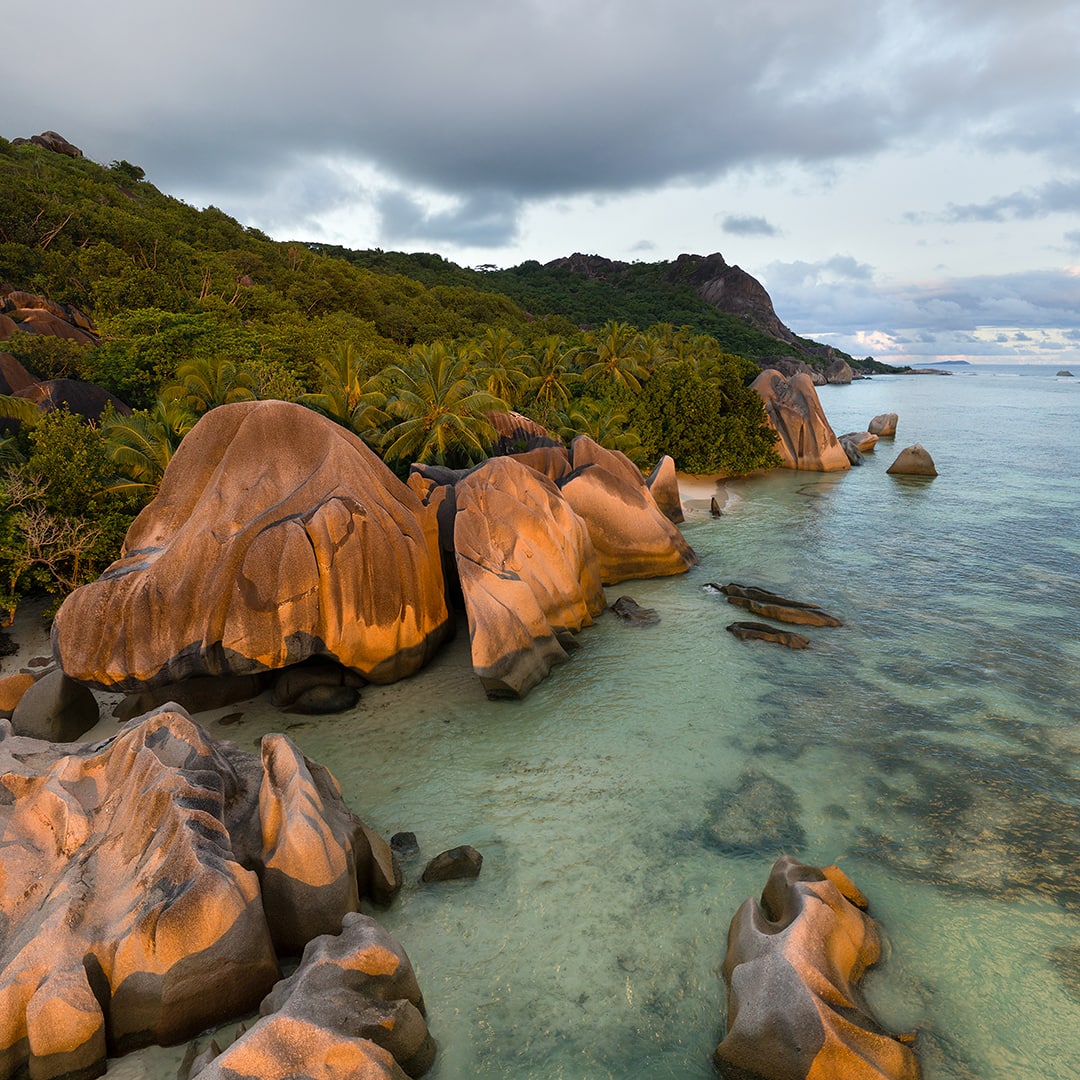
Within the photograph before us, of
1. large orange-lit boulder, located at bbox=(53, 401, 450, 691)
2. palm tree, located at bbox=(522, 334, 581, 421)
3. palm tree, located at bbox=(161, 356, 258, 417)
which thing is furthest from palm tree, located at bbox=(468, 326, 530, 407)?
large orange-lit boulder, located at bbox=(53, 401, 450, 691)

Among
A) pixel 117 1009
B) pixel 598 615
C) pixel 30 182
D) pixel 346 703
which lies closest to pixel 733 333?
pixel 30 182

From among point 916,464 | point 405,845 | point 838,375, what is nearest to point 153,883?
point 405,845

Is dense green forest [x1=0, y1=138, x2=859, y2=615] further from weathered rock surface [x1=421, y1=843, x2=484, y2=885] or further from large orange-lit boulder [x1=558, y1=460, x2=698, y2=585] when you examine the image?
weathered rock surface [x1=421, y1=843, x2=484, y2=885]

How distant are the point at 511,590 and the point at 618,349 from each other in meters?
31.7

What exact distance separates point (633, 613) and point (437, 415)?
36.1 ft

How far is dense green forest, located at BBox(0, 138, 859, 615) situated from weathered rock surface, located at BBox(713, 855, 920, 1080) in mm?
18773

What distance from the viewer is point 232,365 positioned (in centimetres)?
2555

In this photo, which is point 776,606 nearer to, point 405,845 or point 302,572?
point 405,845

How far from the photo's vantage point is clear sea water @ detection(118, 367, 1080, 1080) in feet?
26.8

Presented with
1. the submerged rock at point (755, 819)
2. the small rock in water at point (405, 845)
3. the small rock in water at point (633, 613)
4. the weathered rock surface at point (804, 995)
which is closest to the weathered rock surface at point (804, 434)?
the small rock in water at point (633, 613)

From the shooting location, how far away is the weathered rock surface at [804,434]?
46875 mm

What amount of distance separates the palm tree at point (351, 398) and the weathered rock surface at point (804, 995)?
21.3 m

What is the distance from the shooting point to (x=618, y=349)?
44188mm

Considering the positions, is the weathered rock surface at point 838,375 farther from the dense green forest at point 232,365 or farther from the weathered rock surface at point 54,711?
the weathered rock surface at point 54,711
